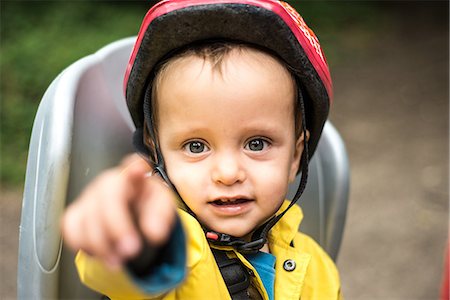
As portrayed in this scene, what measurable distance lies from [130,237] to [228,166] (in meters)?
0.46

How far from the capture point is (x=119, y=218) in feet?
2.08

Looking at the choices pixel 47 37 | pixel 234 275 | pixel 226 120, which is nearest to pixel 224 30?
pixel 226 120

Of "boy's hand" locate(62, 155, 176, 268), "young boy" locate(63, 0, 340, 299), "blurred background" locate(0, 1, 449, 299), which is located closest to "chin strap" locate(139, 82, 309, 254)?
"young boy" locate(63, 0, 340, 299)

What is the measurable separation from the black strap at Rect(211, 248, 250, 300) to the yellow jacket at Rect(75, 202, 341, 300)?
15 mm

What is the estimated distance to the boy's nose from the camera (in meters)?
1.07

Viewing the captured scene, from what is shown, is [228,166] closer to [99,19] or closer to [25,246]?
[25,246]

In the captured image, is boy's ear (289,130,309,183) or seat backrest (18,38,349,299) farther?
boy's ear (289,130,309,183)

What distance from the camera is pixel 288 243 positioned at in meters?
1.29

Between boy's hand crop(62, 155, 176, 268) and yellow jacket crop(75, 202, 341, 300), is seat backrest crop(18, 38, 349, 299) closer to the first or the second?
yellow jacket crop(75, 202, 341, 300)

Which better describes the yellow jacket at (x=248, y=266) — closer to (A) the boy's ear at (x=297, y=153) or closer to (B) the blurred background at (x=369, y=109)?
(A) the boy's ear at (x=297, y=153)

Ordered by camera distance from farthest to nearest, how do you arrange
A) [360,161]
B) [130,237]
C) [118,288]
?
[360,161]
[118,288]
[130,237]

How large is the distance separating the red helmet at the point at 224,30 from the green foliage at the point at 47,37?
2.25 metres

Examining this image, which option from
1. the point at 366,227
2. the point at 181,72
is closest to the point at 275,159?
the point at 181,72

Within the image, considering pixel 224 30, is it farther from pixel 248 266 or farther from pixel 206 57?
pixel 248 266
